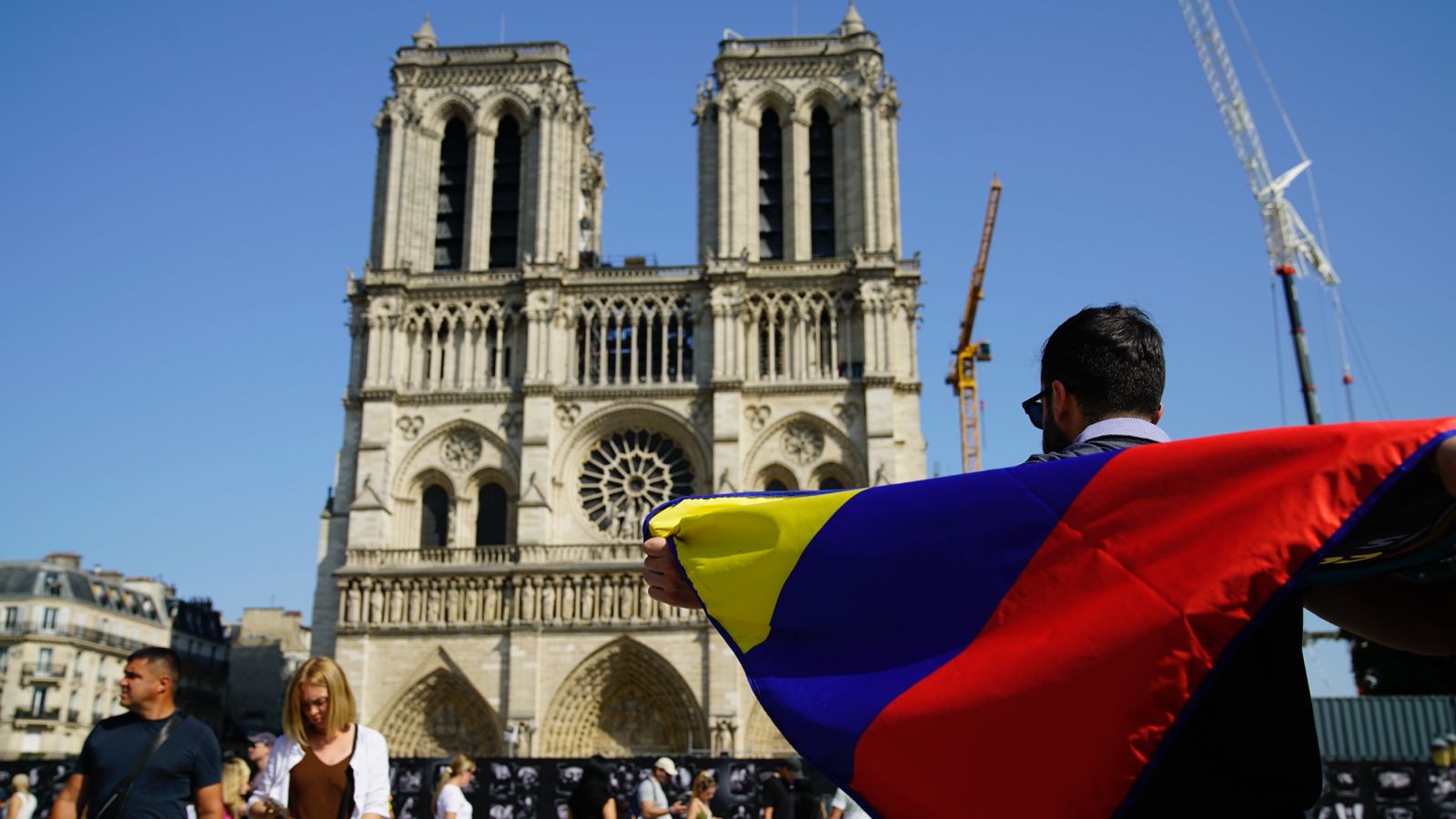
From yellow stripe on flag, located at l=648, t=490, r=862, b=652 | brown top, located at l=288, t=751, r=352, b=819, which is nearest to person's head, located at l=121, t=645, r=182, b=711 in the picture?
brown top, located at l=288, t=751, r=352, b=819

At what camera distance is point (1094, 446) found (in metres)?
2.37

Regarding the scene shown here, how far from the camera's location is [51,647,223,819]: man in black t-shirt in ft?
16.1

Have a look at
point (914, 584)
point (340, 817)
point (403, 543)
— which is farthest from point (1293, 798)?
point (403, 543)

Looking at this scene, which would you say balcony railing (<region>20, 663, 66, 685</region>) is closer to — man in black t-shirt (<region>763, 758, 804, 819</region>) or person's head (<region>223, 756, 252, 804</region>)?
person's head (<region>223, 756, 252, 804</region>)

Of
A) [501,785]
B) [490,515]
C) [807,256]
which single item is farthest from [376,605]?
[501,785]

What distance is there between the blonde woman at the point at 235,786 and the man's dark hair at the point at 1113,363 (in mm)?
6765

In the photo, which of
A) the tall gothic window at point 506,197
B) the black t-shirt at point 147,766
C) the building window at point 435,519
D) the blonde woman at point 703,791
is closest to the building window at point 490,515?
the building window at point 435,519

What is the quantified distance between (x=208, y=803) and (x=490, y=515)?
27.3 meters

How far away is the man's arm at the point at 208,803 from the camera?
5.07 meters

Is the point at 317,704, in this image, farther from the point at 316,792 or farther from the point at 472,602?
→ the point at 472,602

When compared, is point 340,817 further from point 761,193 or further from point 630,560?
point 761,193

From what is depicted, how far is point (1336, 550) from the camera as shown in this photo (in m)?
2.09

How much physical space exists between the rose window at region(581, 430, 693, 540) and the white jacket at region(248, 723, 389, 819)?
26.6 metres

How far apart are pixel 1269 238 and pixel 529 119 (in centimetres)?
3255
